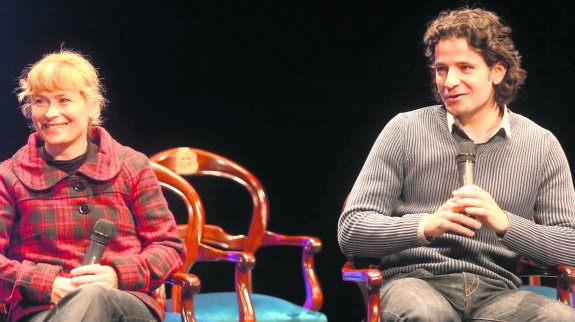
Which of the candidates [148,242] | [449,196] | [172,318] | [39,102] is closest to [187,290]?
[148,242]

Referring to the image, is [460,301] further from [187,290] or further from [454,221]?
[187,290]

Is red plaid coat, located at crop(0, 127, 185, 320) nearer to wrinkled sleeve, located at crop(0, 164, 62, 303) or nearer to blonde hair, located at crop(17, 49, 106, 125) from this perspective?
wrinkled sleeve, located at crop(0, 164, 62, 303)

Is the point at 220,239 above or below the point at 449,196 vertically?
below

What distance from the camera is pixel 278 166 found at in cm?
428

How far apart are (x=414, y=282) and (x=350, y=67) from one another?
199 cm

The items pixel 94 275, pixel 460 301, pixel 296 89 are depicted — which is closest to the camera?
pixel 94 275

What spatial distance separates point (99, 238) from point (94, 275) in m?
0.17

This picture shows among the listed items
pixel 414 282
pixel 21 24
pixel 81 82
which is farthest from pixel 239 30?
pixel 414 282

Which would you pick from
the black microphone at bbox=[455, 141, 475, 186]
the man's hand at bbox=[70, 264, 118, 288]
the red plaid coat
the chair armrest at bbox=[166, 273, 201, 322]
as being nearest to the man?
the black microphone at bbox=[455, 141, 475, 186]

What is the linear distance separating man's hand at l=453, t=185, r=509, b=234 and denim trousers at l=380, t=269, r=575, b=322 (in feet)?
0.66

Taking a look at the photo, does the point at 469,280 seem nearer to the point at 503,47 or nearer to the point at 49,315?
the point at 503,47

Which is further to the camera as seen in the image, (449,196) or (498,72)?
(498,72)

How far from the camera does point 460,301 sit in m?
2.46

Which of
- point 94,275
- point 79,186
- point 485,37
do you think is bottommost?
point 94,275
